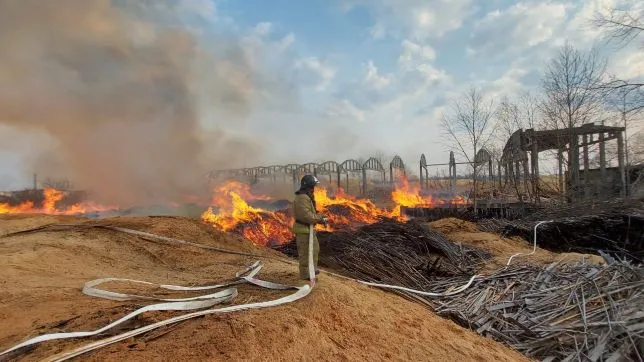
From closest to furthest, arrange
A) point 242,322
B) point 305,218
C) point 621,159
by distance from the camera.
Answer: point 242,322 < point 305,218 < point 621,159

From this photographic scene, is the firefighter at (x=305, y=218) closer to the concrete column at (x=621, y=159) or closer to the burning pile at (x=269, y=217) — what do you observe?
the burning pile at (x=269, y=217)

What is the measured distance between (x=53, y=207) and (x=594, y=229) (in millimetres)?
24249

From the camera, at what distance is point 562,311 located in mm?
5656

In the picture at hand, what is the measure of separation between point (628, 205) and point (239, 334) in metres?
12.5

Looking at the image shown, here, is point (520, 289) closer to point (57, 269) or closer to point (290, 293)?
point (290, 293)

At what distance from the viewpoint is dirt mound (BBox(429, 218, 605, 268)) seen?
31.0 feet

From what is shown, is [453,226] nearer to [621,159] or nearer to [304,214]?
[621,159]

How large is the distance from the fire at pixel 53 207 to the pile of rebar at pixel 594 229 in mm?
19570

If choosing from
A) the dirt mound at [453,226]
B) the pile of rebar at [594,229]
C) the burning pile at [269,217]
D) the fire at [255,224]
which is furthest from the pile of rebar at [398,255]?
the fire at [255,224]

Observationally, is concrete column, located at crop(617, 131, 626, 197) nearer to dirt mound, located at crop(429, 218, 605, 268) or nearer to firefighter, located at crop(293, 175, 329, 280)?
dirt mound, located at crop(429, 218, 605, 268)

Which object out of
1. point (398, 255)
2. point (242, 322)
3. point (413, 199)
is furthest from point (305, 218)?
point (413, 199)

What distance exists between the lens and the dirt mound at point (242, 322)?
3668 millimetres

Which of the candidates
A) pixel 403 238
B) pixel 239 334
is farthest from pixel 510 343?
pixel 403 238

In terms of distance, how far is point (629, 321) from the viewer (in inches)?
194
